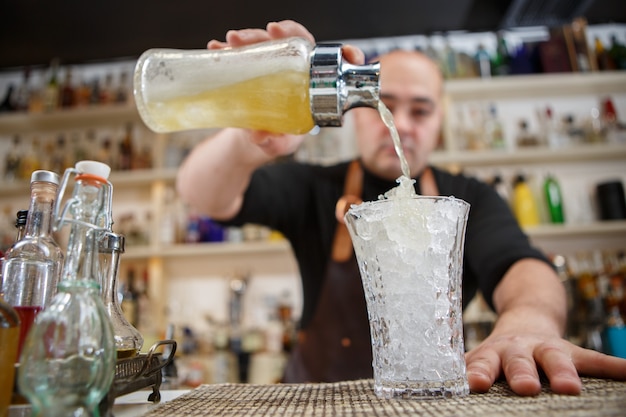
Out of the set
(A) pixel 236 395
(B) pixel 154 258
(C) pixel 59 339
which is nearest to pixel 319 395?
(A) pixel 236 395

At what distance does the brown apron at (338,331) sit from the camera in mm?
1326

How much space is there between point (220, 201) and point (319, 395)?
84 centimetres

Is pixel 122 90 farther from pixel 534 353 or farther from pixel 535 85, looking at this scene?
pixel 534 353

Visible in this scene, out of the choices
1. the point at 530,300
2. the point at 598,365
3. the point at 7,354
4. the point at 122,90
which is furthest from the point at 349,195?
the point at 122,90

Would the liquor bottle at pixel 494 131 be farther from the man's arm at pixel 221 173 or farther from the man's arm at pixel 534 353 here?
the man's arm at pixel 534 353

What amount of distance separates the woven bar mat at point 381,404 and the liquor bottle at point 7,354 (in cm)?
12

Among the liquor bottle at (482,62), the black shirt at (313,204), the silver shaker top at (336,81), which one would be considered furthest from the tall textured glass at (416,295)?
the liquor bottle at (482,62)

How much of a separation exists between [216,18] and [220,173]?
1.54 m

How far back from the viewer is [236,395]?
560 millimetres

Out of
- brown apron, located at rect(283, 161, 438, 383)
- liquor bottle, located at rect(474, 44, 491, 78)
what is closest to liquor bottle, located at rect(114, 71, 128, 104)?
brown apron, located at rect(283, 161, 438, 383)

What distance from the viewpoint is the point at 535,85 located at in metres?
2.55

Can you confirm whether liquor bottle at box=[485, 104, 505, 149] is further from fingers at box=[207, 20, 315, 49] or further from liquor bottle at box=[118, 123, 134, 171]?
fingers at box=[207, 20, 315, 49]

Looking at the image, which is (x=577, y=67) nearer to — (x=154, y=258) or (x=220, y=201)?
(x=220, y=201)

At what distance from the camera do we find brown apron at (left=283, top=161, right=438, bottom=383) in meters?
1.33
